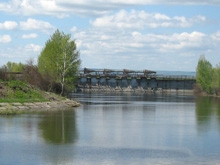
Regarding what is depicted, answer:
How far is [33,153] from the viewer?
2759 cm

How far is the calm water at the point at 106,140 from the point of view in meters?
26.7

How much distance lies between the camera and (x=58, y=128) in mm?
39312

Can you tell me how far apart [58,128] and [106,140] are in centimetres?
719

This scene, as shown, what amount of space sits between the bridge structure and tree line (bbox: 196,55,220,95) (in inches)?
464

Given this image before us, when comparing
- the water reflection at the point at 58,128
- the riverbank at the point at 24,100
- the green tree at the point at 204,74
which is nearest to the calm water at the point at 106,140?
the water reflection at the point at 58,128

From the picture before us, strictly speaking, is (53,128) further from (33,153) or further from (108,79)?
(108,79)

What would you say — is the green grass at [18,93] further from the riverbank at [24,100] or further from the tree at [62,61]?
the tree at [62,61]

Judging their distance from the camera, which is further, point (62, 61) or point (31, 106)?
point (62, 61)

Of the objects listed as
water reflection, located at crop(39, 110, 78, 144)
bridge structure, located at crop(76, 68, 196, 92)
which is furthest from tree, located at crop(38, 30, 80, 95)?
bridge structure, located at crop(76, 68, 196, 92)

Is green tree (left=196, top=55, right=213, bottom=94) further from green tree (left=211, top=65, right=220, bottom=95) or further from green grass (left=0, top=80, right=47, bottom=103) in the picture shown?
green grass (left=0, top=80, right=47, bottom=103)

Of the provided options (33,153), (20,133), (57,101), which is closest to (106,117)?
(57,101)

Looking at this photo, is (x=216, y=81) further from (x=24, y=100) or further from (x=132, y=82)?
(x=24, y=100)

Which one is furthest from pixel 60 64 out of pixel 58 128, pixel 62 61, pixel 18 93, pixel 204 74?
pixel 204 74

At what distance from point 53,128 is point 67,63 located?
129 feet
